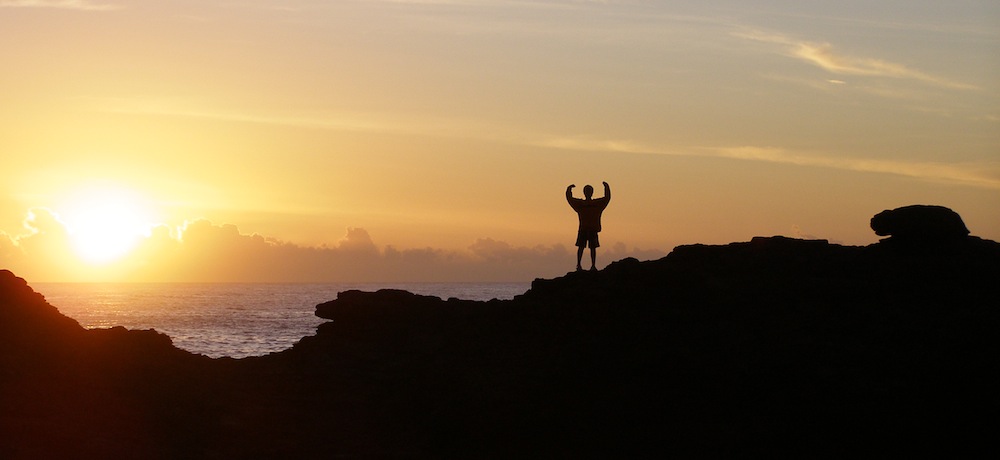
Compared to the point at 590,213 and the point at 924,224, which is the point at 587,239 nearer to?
the point at 590,213

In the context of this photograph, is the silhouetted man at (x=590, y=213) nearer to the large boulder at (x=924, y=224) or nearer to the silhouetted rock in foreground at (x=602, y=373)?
the silhouetted rock in foreground at (x=602, y=373)

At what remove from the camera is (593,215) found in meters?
28.6

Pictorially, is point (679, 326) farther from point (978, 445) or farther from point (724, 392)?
point (978, 445)

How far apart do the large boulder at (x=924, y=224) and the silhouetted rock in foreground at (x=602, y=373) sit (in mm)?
357

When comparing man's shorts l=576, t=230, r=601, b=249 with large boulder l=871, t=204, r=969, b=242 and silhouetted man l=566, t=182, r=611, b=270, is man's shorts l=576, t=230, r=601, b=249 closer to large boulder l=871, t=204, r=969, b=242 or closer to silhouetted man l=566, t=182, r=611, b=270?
silhouetted man l=566, t=182, r=611, b=270

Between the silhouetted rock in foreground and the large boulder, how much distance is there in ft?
1.17

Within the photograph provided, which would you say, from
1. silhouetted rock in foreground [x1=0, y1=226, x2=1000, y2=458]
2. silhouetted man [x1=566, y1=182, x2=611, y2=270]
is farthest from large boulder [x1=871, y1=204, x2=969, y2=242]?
silhouetted man [x1=566, y1=182, x2=611, y2=270]

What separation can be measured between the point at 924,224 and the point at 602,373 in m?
9.21

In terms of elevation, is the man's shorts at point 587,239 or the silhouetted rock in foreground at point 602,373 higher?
the man's shorts at point 587,239

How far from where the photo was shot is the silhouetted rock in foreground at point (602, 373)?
20.9m

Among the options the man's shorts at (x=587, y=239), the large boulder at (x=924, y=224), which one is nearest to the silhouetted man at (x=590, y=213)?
the man's shorts at (x=587, y=239)

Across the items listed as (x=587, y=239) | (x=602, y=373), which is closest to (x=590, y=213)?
(x=587, y=239)

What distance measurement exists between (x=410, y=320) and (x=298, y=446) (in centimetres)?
687

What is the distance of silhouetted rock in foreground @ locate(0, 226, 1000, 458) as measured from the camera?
20875 millimetres
